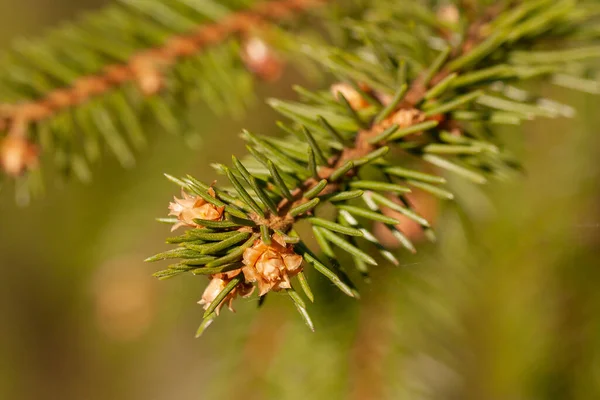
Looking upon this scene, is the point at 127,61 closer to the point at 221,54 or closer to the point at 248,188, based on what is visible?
the point at 221,54

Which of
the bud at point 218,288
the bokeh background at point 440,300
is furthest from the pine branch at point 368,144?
the bokeh background at point 440,300

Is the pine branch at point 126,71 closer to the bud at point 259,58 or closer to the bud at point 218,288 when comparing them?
the bud at point 259,58

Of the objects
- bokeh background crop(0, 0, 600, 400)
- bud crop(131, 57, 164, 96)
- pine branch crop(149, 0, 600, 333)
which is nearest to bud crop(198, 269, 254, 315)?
pine branch crop(149, 0, 600, 333)

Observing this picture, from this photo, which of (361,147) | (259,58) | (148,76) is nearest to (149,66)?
(148,76)

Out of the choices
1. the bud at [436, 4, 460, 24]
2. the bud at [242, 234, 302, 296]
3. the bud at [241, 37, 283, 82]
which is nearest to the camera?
the bud at [242, 234, 302, 296]

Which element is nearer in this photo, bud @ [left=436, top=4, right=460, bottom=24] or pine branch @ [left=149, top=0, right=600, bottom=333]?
pine branch @ [left=149, top=0, right=600, bottom=333]

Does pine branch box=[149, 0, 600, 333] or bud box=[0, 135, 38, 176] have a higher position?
bud box=[0, 135, 38, 176]

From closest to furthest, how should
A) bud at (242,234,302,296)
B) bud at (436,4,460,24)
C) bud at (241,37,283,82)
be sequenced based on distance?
bud at (242,234,302,296) < bud at (436,4,460,24) < bud at (241,37,283,82)

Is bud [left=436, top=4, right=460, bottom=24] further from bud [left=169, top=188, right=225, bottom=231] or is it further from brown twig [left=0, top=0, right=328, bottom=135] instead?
bud [left=169, top=188, right=225, bottom=231]
